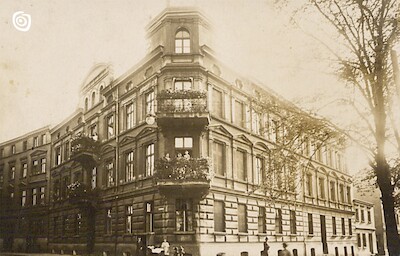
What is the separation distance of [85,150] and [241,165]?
5.35 metres

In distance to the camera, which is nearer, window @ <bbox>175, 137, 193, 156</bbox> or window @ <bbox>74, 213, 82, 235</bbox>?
window @ <bbox>175, 137, 193, 156</bbox>

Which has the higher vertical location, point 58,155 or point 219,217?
point 58,155

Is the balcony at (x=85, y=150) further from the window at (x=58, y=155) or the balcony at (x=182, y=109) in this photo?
the balcony at (x=182, y=109)

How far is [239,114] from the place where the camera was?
492 inches

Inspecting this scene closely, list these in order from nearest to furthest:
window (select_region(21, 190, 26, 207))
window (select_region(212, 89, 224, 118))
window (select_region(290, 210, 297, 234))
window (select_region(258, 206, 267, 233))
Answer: window (select_region(21, 190, 26, 207)) < window (select_region(212, 89, 224, 118)) < window (select_region(258, 206, 267, 233)) < window (select_region(290, 210, 297, 234))

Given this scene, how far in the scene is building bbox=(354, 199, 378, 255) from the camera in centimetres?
2742

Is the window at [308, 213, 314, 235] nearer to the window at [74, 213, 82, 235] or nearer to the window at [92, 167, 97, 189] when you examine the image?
the window at [92, 167, 97, 189]

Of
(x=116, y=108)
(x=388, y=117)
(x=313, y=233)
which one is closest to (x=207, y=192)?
(x=116, y=108)

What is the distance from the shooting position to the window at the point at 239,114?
1231cm

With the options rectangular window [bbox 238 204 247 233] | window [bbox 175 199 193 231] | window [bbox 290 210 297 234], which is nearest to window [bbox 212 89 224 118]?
window [bbox 175 199 193 231]

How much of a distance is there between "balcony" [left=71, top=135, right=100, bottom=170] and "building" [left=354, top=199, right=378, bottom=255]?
63.1 ft

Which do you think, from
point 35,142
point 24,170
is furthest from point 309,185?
point 24,170

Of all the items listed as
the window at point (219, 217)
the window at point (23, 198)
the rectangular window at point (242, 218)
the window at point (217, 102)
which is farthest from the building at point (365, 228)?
the window at point (23, 198)

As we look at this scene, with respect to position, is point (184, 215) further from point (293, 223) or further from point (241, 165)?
point (293, 223)
